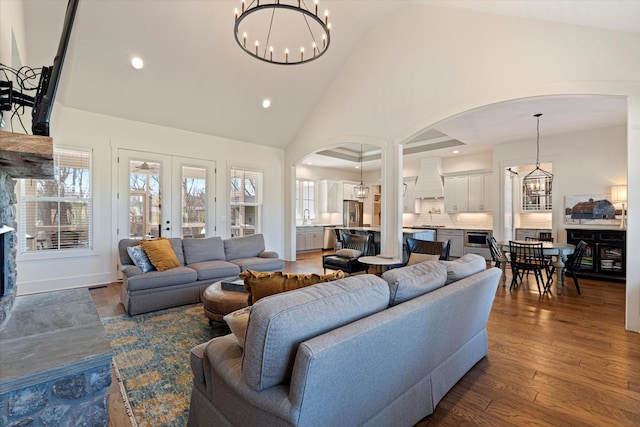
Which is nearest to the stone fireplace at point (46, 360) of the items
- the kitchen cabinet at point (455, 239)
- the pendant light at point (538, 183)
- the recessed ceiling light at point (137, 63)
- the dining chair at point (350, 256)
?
the recessed ceiling light at point (137, 63)

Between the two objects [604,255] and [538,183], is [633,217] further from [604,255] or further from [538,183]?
[538,183]

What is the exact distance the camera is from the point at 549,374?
2.40 m

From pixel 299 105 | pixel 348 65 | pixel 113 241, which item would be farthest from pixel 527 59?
pixel 113 241

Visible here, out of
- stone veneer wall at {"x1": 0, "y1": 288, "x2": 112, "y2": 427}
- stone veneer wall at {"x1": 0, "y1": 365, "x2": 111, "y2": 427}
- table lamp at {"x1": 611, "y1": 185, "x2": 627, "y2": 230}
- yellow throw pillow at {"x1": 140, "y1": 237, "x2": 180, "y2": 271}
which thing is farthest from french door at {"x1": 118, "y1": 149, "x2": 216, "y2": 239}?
table lamp at {"x1": 611, "y1": 185, "x2": 627, "y2": 230}

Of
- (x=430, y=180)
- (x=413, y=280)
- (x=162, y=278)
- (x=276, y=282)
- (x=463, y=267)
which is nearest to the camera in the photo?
(x=413, y=280)

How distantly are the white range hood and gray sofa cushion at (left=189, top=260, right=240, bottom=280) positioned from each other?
6.37 metres

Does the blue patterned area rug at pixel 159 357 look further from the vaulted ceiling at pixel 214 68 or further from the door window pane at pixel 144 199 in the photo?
the vaulted ceiling at pixel 214 68

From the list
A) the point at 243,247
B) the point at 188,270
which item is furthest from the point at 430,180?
the point at 188,270

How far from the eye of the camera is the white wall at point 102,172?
4699 millimetres

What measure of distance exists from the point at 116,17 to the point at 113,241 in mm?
3457

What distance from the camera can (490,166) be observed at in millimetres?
7973

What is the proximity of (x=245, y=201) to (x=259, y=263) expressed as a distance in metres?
2.69

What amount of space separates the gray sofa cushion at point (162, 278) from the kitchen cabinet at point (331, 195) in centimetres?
649

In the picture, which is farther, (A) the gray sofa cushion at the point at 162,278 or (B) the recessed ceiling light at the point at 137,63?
(B) the recessed ceiling light at the point at 137,63
